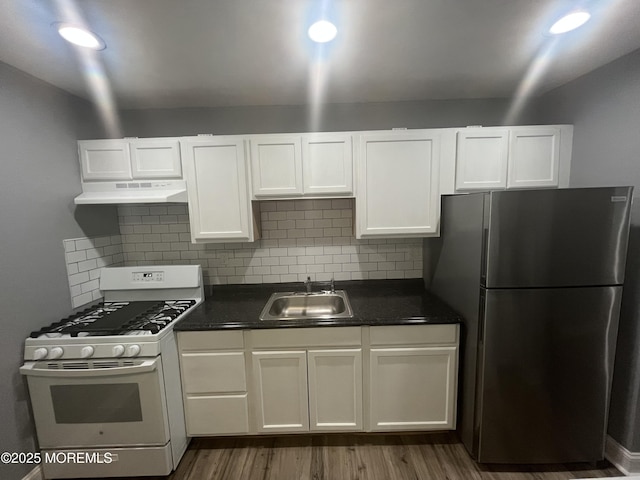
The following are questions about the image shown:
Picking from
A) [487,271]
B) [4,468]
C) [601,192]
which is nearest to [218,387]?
[4,468]

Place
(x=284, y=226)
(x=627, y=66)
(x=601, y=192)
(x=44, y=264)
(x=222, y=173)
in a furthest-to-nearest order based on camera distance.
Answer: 1. (x=284, y=226)
2. (x=222, y=173)
3. (x=44, y=264)
4. (x=627, y=66)
5. (x=601, y=192)

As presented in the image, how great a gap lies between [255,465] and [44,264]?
1.85 metres

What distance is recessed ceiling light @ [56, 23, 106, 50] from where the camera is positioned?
1.20 metres

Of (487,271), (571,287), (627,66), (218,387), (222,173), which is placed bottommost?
(218,387)

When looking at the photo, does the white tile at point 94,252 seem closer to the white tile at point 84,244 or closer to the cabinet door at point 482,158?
the white tile at point 84,244

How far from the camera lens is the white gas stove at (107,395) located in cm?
150

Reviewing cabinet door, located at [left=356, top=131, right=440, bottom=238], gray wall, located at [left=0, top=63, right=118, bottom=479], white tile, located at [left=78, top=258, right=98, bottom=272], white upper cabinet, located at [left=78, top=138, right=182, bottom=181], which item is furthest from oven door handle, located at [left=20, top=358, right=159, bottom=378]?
cabinet door, located at [left=356, top=131, right=440, bottom=238]

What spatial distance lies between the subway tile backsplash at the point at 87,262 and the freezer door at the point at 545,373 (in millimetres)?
2710

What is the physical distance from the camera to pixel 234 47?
54.7 inches

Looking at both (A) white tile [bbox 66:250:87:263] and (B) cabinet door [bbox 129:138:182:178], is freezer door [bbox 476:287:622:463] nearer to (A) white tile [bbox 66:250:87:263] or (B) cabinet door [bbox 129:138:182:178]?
(B) cabinet door [bbox 129:138:182:178]

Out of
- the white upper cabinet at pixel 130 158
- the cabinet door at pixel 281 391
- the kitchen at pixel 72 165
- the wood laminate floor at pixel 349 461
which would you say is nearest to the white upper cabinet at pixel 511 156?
the kitchen at pixel 72 165

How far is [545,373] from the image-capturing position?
150 cm

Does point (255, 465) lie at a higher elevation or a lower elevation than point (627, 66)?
lower

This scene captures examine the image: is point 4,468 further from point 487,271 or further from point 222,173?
point 487,271
